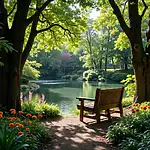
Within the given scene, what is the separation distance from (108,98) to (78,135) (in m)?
1.64

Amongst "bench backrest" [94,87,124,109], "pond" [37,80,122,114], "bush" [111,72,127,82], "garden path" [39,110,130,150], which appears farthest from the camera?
"bush" [111,72,127,82]

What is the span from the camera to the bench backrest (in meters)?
5.76

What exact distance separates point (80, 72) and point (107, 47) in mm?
11122

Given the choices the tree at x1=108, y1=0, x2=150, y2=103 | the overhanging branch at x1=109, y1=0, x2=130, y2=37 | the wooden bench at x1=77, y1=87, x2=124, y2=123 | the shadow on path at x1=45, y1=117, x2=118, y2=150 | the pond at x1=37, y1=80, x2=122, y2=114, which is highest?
the overhanging branch at x1=109, y1=0, x2=130, y2=37

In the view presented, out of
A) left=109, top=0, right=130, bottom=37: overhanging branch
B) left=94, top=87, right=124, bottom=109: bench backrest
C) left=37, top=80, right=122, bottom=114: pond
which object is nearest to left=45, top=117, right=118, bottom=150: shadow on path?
left=94, top=87, right=124, bottom=109: bench backrest

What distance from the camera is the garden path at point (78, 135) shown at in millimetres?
3946

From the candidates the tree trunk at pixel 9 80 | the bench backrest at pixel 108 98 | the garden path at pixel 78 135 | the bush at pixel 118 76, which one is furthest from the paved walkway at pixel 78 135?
the bush at pixel 118 76

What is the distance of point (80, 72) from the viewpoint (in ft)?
147

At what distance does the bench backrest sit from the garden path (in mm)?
447

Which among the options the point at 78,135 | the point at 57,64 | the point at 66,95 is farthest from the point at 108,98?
the point at 57,64

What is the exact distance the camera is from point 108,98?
19.8ft

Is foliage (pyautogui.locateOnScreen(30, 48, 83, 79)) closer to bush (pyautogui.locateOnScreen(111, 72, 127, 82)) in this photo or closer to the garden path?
bush (pyautogui.locateOnScreen(111, 72, 127, 82))

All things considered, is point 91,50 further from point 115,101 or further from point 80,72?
point 115,101

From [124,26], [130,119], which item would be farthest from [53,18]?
[130,119]
